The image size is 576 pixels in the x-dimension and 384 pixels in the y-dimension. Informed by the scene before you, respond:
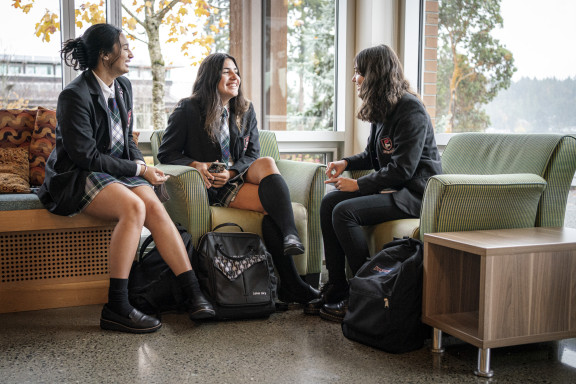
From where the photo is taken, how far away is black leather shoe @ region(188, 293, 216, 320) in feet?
8.07

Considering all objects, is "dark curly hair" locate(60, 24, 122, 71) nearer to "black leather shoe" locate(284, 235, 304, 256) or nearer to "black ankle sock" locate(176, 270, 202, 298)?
"black ankle sock" locate(176, 270, 202, 298)

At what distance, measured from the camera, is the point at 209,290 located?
2596 millimetres

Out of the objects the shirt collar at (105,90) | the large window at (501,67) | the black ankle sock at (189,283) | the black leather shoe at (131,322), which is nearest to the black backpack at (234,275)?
the black ankle sock at (189,283)

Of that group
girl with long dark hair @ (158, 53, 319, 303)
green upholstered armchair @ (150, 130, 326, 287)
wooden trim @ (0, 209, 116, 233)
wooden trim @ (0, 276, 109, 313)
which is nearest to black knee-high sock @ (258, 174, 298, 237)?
girl with long dark hair @ (158, 53, 319, 303)

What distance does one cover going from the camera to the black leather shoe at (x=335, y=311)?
2.61m

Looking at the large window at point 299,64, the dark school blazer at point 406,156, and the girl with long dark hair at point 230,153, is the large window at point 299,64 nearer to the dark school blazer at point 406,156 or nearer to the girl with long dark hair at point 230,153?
the girl with long dark hair at point 230,153

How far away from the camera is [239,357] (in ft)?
7.18

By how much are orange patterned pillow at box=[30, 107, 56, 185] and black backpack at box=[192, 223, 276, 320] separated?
101 centimetres

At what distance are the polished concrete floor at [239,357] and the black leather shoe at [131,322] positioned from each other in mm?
30

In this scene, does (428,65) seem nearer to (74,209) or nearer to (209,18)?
(209,18)

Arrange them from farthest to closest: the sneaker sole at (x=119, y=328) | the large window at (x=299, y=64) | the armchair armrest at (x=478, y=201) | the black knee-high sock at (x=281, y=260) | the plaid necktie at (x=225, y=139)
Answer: the large window at (x=299, y=64), the plaid necktie at (x=225, y=139), the black knee-high sock at (x=281, y=260), the sneaker sole at (x=119, y=328), the armchair armrest at (x=478, y=201)

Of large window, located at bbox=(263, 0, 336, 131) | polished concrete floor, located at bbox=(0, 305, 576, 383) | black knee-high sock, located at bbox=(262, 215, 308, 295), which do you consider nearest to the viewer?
polished concrete floor, located at bbox=(0, 305, 576, 383)

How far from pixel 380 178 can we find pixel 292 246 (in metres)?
0.50

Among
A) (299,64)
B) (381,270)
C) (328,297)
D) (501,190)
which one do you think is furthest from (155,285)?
(299,64)
